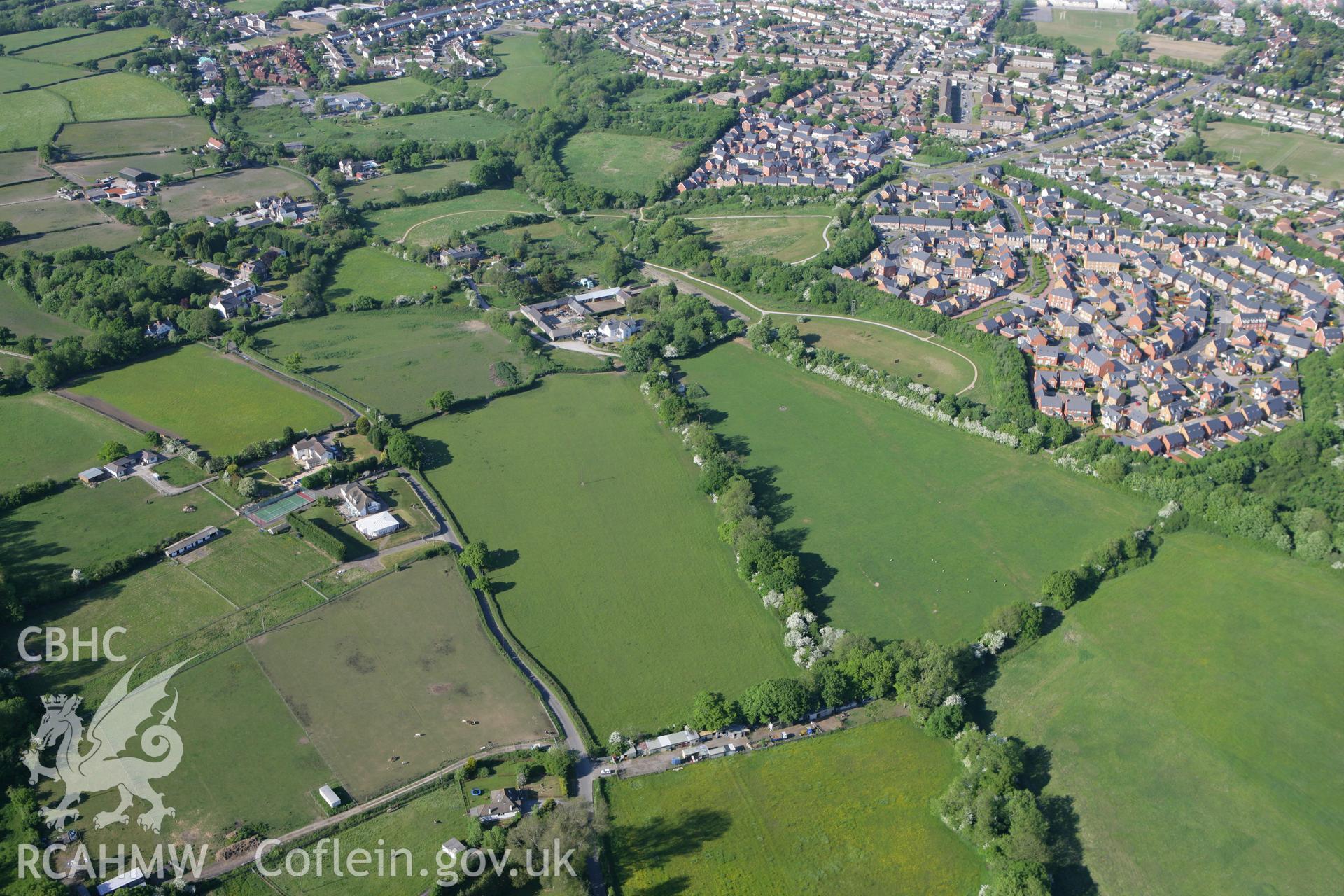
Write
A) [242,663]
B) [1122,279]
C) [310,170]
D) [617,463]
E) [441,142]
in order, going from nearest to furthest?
[242,663]
[617,463]
[1122,279]
[310,170]
[441,142]

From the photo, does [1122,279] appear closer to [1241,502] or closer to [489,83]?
[1241,502]

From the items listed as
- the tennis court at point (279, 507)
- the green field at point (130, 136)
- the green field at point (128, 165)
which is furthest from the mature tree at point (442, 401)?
the green field at point (130, 136)

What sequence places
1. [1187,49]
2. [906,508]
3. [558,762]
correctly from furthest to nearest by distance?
[1187,49], [906,508], [558,762]

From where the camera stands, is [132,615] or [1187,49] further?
[1187,49]

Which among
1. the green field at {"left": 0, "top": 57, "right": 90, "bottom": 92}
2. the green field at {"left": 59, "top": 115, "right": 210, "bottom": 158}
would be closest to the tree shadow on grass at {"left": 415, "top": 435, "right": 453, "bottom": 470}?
the green field at {"left": 59, "top": 115, "right": 210, "bottom": 158}

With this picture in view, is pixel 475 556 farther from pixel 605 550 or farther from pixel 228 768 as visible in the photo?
pixel 228 768

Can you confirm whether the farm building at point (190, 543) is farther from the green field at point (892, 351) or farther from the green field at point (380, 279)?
the green field at point (892, 351)

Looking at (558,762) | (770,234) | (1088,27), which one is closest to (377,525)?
(558,762)

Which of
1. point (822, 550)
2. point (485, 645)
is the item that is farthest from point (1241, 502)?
point (485, 645)
